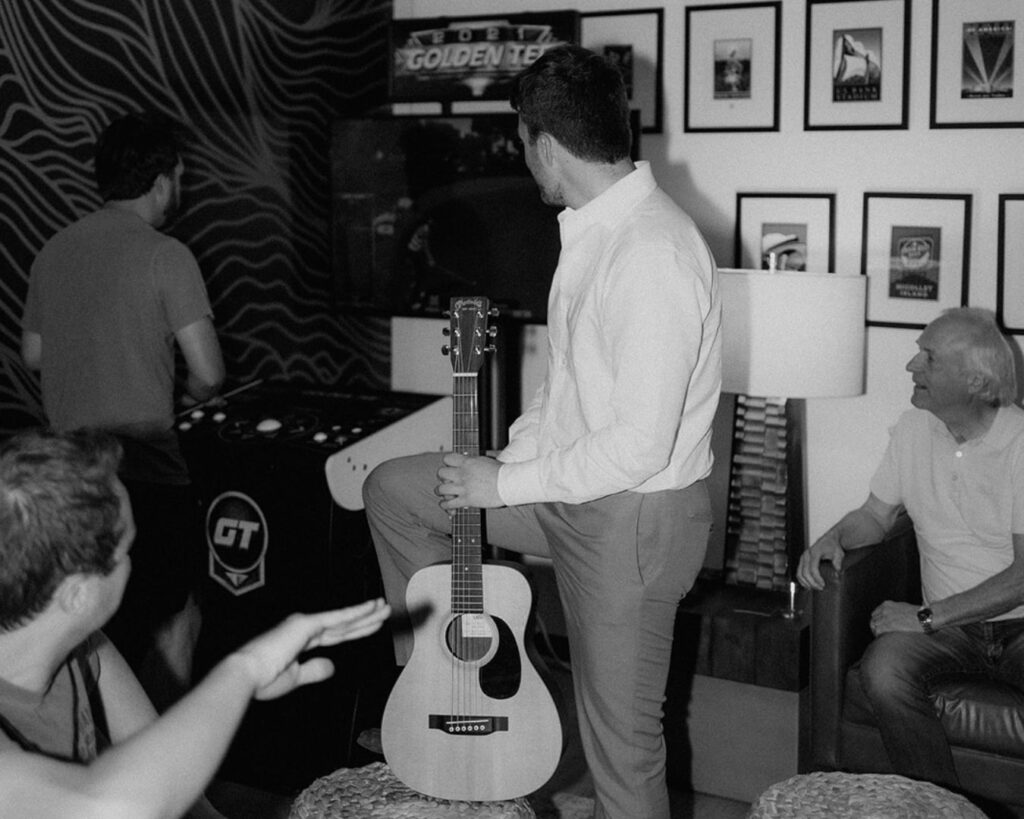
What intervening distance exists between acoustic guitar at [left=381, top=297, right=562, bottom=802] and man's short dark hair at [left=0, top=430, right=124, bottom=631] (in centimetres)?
104

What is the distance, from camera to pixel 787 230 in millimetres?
3861

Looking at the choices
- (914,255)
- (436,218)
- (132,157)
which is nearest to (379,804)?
(132,157)

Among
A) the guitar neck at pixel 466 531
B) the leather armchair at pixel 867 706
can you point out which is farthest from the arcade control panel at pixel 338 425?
the leather armchair at pixel 867 706

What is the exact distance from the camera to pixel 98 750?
1.74 meters

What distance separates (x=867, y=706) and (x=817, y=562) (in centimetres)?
34

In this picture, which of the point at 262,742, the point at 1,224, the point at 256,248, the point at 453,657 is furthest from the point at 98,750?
the point at 256,248

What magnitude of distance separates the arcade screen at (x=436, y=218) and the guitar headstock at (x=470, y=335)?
119 cm

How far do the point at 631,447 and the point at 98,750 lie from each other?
3.10 feet

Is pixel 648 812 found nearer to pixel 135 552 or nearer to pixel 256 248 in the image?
pixel 135 552

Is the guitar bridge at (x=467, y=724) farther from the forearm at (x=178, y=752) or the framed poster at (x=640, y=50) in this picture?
the framed poster at (x=640, y=50)

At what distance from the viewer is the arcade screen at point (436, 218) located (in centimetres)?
382

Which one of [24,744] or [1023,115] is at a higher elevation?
[1023,115]

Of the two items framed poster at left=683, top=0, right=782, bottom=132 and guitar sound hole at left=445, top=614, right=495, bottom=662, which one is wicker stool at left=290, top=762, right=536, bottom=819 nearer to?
guitar sound hole at left=445, top=614, right=495, bottom=662

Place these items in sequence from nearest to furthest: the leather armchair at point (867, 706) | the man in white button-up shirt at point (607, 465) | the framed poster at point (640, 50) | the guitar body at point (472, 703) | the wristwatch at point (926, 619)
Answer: the man in white button-up shirt at point (607, 465) < the guitar body at point (472, 703) < the leather armchair at point (867, 706) < the wristwatch at point (926, 619) < the framed poster at point (640, 50)
